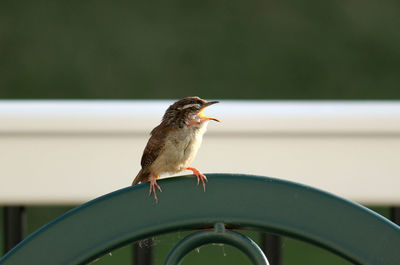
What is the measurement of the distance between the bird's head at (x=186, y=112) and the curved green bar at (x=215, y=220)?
52 cm

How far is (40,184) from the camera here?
1.41m

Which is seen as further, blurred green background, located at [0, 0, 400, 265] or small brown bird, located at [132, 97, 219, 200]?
blurred green background, located at [0, 0, 400, 265]

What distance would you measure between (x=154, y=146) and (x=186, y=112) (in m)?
0.10

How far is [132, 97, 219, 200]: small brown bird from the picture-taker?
139cm

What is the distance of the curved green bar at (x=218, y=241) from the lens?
905 mm

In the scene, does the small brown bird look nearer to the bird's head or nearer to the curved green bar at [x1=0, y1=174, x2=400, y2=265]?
the bird's head

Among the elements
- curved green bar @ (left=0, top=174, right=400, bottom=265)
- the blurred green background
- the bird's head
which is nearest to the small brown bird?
the bird's head

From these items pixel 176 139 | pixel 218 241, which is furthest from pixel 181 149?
pixel 218 241

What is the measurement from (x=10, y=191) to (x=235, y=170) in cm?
40
